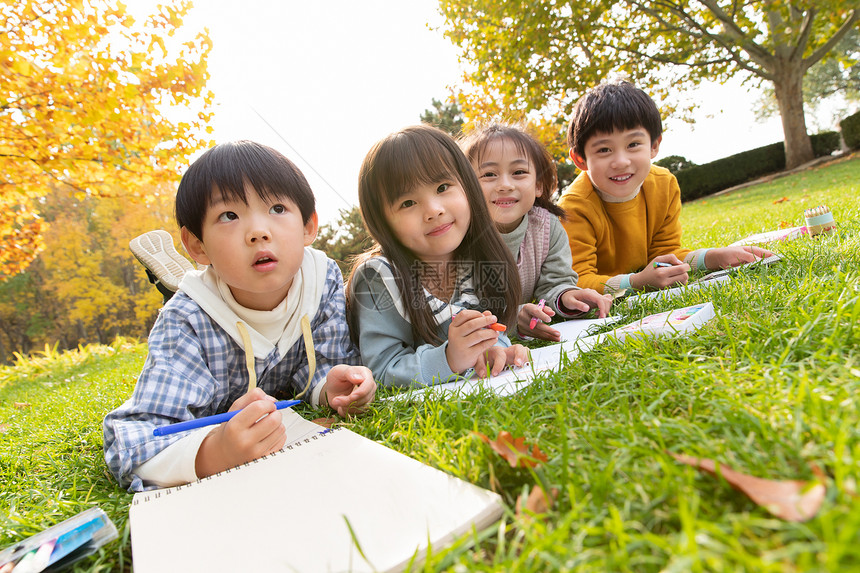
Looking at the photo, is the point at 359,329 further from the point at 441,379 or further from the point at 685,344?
the point at 685,344

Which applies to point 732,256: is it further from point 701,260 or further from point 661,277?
point 661,277

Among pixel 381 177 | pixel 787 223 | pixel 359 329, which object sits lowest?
pixel 787 223

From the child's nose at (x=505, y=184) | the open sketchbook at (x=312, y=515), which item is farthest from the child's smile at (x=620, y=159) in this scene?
the open sketchbook at (x=312, y=515)

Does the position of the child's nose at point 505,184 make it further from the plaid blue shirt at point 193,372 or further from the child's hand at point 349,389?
the child's hand at point 349,389

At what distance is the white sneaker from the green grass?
1.69 metres

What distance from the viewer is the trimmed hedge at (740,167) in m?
16.4

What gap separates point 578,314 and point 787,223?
333 centimetres

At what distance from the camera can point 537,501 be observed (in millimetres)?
861

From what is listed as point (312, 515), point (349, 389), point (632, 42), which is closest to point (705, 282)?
point (349, 389)

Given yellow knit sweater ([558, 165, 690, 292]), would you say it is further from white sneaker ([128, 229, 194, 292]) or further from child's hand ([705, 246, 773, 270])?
white sneaker ([128, 229, 194, 292])

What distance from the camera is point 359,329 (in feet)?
7.52

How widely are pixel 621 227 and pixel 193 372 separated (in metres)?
2.84

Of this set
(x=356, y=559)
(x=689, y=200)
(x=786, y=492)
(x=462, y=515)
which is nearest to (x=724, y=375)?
(x=786, y=492)

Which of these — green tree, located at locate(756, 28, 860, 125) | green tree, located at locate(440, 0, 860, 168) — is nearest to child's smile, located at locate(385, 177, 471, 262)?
green tree, located at locate(440, 0, 860, 168)
